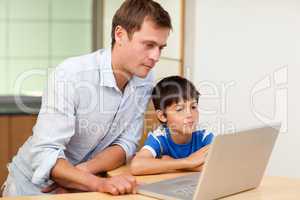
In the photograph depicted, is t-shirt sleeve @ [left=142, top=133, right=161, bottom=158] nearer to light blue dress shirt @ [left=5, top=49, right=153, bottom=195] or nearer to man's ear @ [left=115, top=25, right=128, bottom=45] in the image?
light blue dress shirt @ [left=5, top=49, right=153, bottom=195]

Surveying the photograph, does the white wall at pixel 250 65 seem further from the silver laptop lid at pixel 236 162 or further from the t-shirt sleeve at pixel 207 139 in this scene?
the silver laptop lid at pixel 236 162

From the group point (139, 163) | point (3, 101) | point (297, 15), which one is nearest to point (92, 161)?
point (139, 163)

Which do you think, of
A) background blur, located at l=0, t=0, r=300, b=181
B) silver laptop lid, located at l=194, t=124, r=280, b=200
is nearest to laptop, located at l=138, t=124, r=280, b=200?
silver laptop lid, located at l=194, t=124, r=280, b=200

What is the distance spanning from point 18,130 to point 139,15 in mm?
1571

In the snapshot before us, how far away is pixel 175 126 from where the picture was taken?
1947 mm

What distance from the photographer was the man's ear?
6.05 feet

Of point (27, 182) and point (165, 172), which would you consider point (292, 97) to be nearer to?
point (165, 172)

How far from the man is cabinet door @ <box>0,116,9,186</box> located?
1156mm

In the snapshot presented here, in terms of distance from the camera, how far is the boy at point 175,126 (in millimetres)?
1896

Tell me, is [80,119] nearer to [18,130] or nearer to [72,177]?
[72,177]

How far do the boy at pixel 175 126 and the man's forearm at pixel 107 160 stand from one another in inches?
3.3

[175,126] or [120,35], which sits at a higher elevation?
[120,35]

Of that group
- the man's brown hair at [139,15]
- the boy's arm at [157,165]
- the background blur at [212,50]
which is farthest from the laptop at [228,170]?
the background blur at [212,50]

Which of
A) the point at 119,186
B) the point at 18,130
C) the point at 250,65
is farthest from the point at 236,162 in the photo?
the point at 250,65
